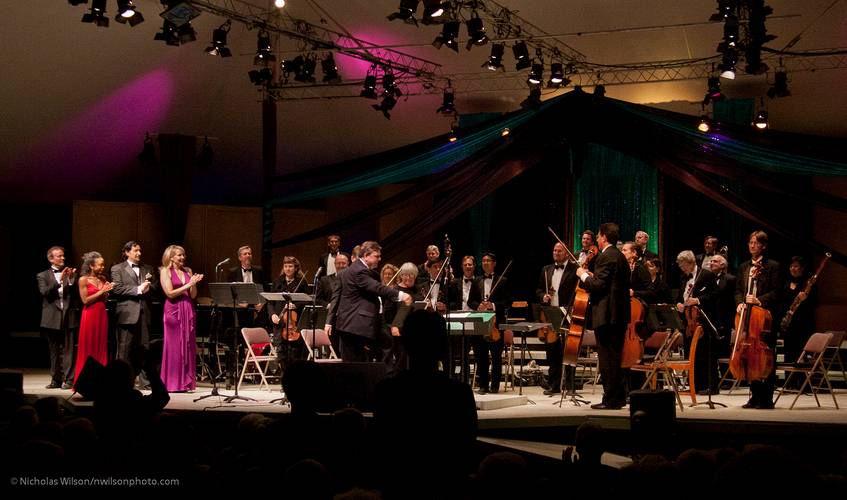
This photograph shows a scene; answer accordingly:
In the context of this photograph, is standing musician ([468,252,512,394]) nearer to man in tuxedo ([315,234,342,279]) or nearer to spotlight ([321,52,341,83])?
man in tuxedo ([315,234,342,279])

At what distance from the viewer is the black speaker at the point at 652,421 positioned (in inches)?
192

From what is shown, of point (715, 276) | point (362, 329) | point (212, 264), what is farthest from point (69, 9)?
point (715, 276)

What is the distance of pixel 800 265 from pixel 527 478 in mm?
8258

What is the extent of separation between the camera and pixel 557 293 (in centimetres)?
1020

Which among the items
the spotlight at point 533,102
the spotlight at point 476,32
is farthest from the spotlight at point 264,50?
the spotlight at point 533,102

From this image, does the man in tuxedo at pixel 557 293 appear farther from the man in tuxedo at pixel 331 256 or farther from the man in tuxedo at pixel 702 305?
the man in tuxedo at pixel 331 256

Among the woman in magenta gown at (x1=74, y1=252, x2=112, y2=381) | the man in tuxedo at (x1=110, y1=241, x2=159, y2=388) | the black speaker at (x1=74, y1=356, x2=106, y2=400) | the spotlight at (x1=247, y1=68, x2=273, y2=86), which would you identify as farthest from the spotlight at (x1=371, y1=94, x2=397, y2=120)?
the black speaker at (x1=74, y1=356, x2=106, y2=400)

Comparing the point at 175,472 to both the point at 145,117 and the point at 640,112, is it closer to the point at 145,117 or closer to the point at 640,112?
the point at 640,112

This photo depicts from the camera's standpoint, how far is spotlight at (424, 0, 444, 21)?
870 centimetres

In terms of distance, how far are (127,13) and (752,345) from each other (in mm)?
6254

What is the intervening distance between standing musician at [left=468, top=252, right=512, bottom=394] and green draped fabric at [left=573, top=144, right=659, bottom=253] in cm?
333

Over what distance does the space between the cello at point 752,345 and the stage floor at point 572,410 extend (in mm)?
323

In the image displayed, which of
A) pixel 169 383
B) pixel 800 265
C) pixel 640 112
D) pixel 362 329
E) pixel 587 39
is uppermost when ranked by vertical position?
pixel 587 39

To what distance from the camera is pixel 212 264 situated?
14141 mm
